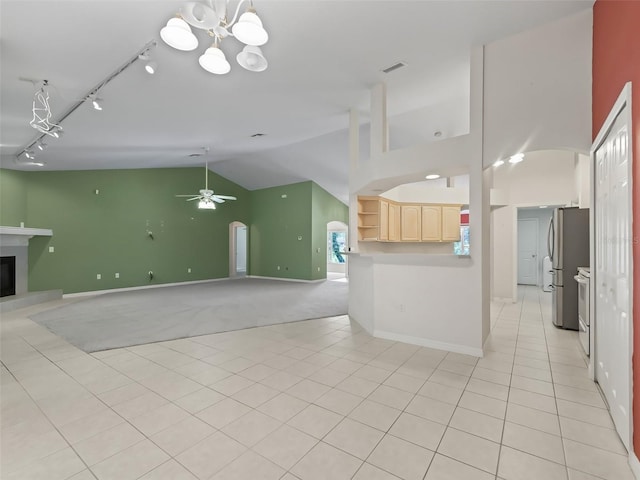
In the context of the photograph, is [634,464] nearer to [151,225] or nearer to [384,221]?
[384,221]

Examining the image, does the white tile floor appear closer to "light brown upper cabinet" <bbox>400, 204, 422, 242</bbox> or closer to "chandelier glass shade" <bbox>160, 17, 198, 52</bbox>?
"chandelier glass shade" <bbox>160, 17, 198, 52</bbox>

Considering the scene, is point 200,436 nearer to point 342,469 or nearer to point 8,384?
point 342,469

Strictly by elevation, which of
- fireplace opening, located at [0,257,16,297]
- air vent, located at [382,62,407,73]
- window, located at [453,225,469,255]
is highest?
air vent, located at [382,62,407,73]

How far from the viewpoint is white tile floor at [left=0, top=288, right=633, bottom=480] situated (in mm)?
1691

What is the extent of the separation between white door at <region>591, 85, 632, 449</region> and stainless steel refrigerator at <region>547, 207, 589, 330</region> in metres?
2.02

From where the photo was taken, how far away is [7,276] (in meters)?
6.27

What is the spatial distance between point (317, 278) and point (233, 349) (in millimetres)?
6783

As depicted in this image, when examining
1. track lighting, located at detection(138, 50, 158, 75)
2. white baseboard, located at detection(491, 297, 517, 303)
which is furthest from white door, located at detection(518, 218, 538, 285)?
track lighting, located at detection(138, 50, 158, 75)

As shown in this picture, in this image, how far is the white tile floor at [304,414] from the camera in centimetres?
169

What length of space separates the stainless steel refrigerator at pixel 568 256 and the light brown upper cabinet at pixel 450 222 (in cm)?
341

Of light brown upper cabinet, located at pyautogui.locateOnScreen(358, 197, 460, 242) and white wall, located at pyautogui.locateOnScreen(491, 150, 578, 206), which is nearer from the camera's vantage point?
white wall, located at pyautogui.locateOnScreen(491, 150, 578, 206)

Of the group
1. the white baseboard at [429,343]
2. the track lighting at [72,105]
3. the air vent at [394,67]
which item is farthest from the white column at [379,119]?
the track lighting at [72,105]

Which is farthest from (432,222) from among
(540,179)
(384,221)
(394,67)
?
(394,67)

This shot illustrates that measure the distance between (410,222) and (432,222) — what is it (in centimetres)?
58
